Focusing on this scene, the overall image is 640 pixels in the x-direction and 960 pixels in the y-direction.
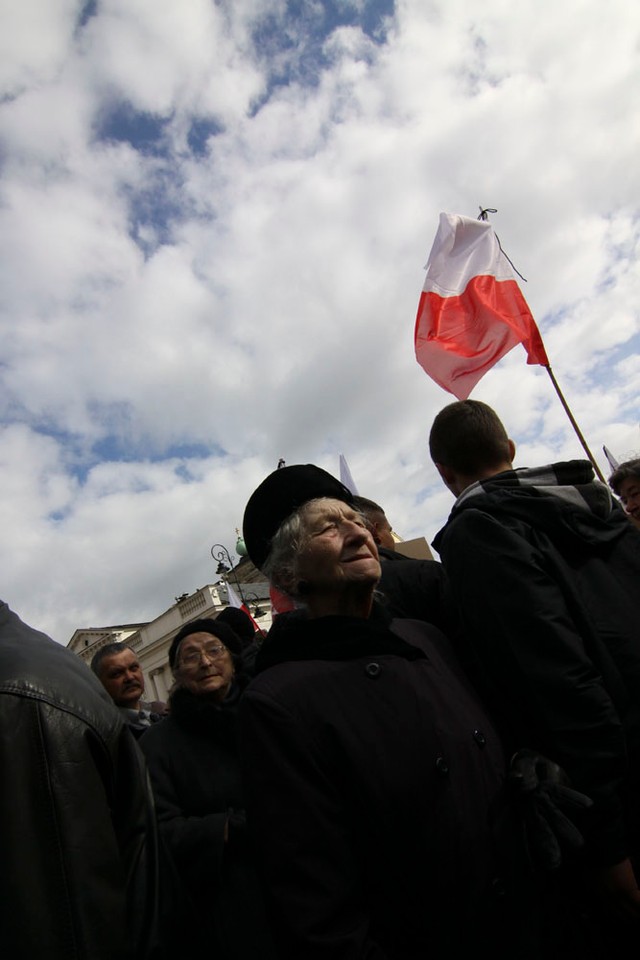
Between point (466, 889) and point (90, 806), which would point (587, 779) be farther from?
point (90, 806)

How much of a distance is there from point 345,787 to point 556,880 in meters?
0.67

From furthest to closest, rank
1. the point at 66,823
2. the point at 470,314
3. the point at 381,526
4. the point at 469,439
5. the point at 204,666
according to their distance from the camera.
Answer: the point at 470,314, the point at 381,526, the point at 204,666, the point at 469,439, the point at 66,823

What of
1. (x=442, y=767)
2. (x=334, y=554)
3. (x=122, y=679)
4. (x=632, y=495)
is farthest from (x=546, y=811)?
(x=122, y=679)

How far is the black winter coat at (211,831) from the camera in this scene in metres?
2.50

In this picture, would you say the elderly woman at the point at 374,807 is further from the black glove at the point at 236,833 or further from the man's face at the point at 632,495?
the man's face at the point at 632,495

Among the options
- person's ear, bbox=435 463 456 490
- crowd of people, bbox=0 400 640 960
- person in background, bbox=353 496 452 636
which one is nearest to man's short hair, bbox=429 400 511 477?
person's ear, bbox=435 463 456 490

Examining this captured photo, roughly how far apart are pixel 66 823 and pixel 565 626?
4.57 ft

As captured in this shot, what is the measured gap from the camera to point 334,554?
6.18 ft

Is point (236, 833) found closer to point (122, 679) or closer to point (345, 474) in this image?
point (122, 679)

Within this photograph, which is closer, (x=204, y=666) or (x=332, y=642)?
(x=332, y=642)

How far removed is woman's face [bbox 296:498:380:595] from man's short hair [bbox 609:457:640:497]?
3.18m

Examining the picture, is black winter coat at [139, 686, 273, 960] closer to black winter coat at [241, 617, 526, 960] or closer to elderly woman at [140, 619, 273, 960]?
elderly woman at [140, 619, 273, 960]

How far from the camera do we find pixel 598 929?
1610mm

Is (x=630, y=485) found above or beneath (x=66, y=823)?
above
